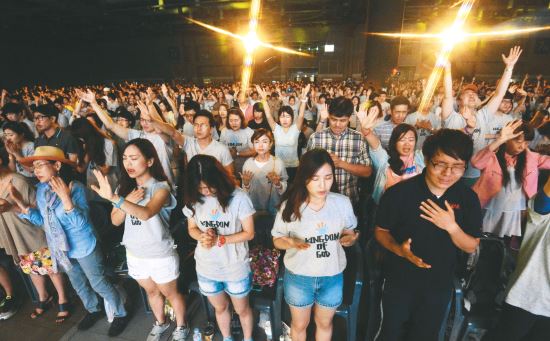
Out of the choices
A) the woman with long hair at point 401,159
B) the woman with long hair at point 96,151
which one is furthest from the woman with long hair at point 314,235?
the woman with long hair at point 96,151

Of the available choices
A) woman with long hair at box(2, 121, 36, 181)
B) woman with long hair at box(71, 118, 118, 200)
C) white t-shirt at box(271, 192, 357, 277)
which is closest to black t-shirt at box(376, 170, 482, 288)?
white t-shirt at box(271, 192, 357, 277)

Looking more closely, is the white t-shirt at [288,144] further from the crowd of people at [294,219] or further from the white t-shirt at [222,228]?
the white t-shirt at [222,228]

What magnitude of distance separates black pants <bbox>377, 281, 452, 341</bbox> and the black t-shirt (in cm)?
6

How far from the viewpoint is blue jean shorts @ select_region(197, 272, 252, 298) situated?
7.42 ft

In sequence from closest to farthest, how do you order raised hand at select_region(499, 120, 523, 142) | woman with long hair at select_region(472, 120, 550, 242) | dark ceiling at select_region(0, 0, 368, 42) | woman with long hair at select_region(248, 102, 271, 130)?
raised hand at select_region(499, 120, 523, 142) → woman with long hair at select_region(472, 120, 550, 242) → woman with long hair at select_region(248, 102, 271, 130) → dark ceiling at select_region(0, 0, 368, 42)

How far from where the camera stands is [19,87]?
74.3 ft

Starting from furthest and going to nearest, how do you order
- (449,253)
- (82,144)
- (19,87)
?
1. (19,87)
2. (82,144)
3. (449,253)

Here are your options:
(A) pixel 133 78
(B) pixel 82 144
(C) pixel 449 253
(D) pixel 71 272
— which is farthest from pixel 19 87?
(C) pixel 449 253

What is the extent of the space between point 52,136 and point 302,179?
395 centimetres

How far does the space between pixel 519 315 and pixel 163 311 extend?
9.66 feet

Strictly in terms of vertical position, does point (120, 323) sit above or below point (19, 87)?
below

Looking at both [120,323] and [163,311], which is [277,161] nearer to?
[163,311]

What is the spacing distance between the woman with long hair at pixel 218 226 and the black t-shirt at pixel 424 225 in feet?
3.52

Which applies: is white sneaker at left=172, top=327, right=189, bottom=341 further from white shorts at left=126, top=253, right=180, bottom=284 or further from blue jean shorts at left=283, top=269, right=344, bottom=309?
blue jean shorts at left=283, top=269, right=344, bottom=309
